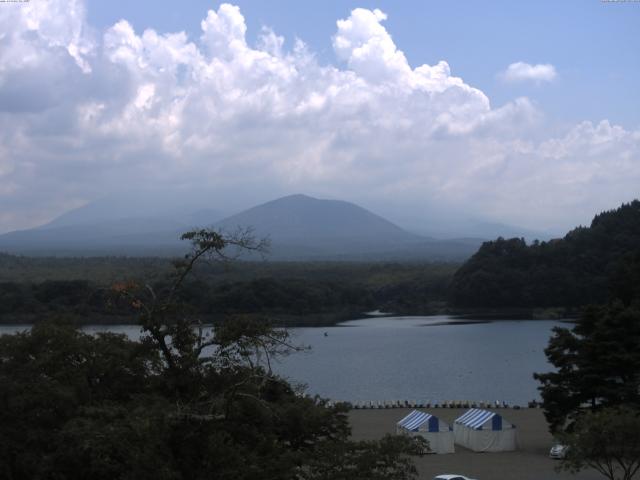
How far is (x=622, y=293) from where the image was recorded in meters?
22.7

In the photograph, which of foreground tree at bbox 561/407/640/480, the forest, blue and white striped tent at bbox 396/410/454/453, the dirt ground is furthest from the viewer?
the forest

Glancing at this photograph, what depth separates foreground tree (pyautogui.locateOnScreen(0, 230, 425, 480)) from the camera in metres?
5.64

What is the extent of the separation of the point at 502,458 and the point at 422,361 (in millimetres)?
17739

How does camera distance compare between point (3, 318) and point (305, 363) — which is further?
point (3, 318)

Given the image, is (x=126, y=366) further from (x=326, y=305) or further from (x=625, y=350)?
(x=326, y=305)

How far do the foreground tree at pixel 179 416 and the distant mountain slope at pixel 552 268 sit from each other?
44.3 metres

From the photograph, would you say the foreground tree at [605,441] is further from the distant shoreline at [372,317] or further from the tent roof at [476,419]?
the distant shoreline at [372,317]

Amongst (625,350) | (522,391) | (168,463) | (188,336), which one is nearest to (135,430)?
(168,463)

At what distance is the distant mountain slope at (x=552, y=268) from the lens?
165 feet

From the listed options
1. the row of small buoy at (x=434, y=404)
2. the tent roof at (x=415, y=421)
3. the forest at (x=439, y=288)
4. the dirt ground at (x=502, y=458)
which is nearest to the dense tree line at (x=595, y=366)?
the dirt ground at (x=502, y=458)

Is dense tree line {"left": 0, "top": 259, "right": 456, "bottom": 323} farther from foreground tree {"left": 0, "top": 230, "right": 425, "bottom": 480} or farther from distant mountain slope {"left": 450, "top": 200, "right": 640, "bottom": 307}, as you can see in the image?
foreground tree {"left": 0, "top": 230, "right": 425, "bottom": 480}

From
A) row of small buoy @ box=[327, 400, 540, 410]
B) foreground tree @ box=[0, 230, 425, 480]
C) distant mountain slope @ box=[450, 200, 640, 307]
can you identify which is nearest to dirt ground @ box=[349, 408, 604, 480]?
row of small buoy @ box=[327, 400, 540, 410]

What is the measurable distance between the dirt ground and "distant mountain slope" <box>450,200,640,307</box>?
32930 mm

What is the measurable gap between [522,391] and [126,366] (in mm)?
18551
